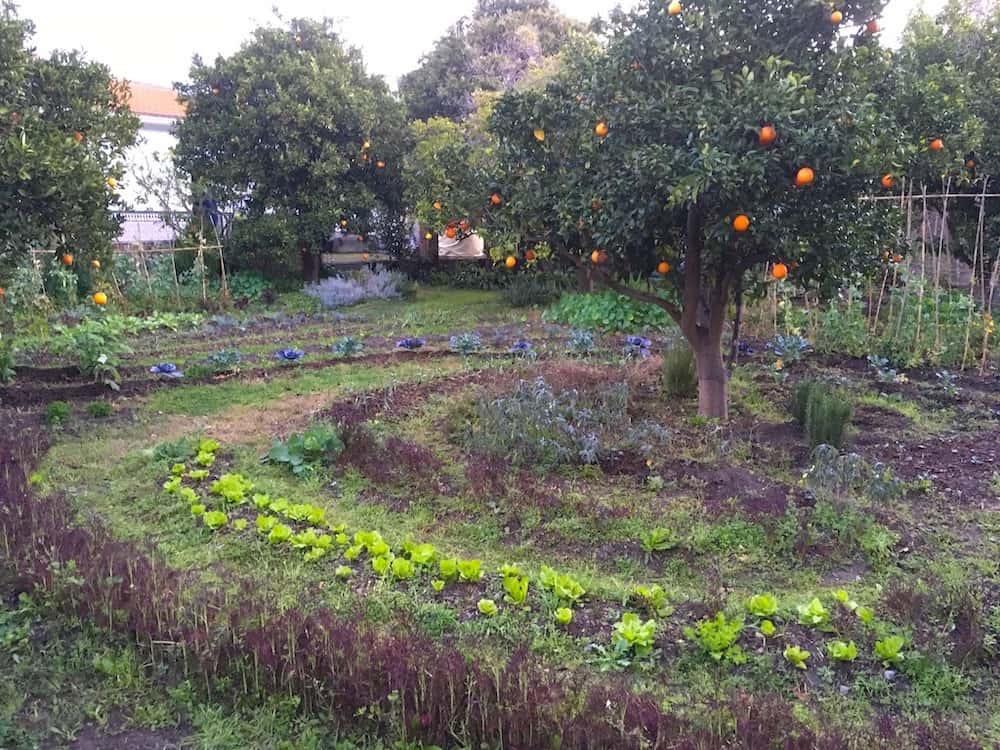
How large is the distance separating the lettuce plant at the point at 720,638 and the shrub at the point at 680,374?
3.54 meters

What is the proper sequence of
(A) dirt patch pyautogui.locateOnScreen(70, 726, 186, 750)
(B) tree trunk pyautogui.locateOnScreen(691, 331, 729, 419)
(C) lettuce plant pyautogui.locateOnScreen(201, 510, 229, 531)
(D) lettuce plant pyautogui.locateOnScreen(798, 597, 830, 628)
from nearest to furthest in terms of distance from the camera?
(A) dirt patch pyautogui.locateOnScreen(70, 726, 186, 750) → (D) lettuce plant pyautogui.locateOnScreen(798, 597, 830, 628) → (C) lettuce plant pyautogui.locateOnScreen(201, 510, 229, 531) → (B) tree trunk pyautogui.locateOnScreen(691, 331, 729, 419)

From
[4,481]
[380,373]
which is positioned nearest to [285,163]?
[380,373]

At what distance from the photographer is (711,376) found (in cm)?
576

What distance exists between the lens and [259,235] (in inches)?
514

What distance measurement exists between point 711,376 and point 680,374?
0.63 m

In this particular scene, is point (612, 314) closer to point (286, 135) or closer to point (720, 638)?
point (286, 135)

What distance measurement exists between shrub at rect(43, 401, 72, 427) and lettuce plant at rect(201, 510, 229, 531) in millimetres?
2482

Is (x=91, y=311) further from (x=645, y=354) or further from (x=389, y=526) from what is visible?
(x=389, y=526)

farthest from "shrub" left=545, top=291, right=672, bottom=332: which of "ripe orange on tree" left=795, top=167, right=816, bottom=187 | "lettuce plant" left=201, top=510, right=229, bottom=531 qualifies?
"lettuce plant" left=201, top=510, right=229, bottom=531

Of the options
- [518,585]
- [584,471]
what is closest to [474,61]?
[584,471]

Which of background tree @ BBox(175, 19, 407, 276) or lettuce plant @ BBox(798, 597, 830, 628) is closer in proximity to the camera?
lettuce plant @ BBox(798, 597, 830, 628)

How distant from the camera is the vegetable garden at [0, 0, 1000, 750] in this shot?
2699 mm

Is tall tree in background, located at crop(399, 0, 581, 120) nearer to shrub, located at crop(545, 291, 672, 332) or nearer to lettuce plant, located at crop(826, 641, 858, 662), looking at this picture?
shrub, located at crop(545, 291, 672, 332)

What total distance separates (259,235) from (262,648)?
11217 millimetres
